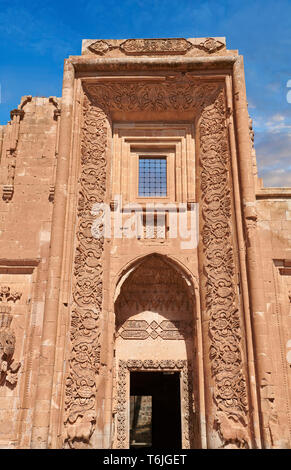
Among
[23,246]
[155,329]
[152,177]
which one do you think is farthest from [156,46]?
[155,329]

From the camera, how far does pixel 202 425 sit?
869 centimetres

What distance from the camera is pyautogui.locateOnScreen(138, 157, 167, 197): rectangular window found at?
11.2 metres

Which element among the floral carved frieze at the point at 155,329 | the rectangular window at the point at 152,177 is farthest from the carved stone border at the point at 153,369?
the rectangular window at the point at 152,177

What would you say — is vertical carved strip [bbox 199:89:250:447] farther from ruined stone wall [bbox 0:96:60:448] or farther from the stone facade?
ruined stone wall [bbox 0:96:60:448]

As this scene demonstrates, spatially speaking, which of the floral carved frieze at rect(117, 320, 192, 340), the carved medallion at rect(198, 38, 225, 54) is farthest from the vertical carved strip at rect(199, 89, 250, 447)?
the carved medallion at rect(198, 38, 225, 54)

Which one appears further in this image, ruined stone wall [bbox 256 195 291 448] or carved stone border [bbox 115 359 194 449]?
carved stone border [bbox 115 359 194 449]

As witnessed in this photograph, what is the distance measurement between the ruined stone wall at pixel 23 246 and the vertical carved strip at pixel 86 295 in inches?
31.7

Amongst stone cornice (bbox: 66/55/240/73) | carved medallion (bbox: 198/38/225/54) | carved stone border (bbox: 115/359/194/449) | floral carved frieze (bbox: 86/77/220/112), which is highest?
carved medallion (bbox: 198/38/225/54)

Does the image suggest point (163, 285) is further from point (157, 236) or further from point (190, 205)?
point (190, 205)

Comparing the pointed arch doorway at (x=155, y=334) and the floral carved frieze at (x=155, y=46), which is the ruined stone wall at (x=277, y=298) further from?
the floral carved frieze at (x=155, y=46)

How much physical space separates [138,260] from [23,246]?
9.69 ft

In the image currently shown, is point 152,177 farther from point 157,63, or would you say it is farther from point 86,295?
point 86,295

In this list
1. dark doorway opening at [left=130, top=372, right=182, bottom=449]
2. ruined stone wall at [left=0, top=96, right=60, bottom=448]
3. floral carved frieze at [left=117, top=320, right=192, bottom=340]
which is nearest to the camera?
ruined stone wall at [left=0, top=96, right=60, bottom=448]

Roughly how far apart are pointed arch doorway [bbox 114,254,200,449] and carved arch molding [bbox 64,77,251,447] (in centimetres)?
85
